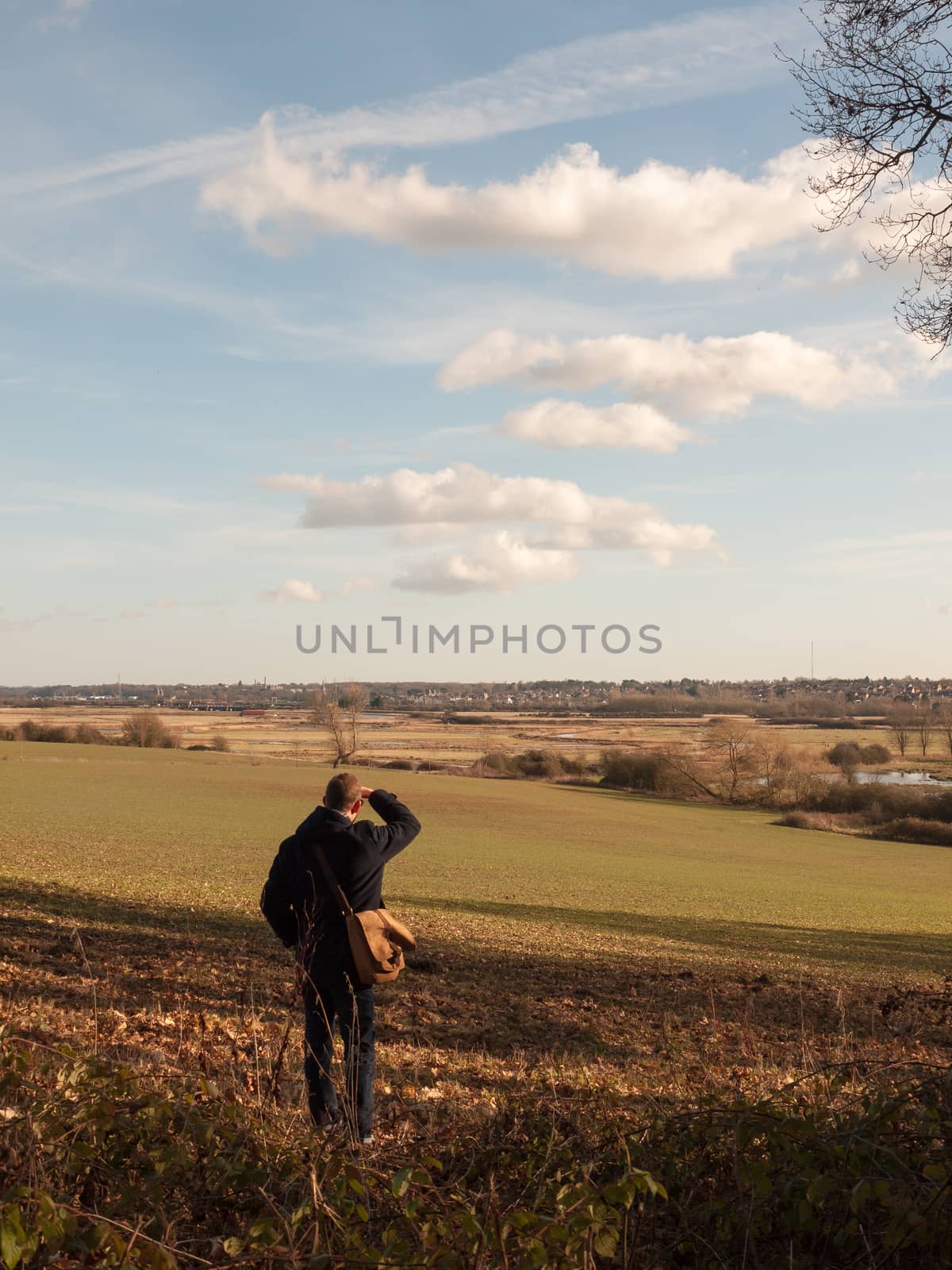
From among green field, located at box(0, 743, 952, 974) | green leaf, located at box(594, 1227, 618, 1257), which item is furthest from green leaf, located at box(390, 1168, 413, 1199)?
green field, located at box(0, 743, 952, 974)

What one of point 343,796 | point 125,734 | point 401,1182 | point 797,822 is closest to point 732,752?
point 797,822

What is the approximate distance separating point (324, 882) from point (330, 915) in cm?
19

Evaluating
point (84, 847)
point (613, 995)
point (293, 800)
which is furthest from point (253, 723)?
point (613, 995)

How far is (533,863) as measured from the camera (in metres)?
31.8

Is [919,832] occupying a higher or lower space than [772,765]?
lower

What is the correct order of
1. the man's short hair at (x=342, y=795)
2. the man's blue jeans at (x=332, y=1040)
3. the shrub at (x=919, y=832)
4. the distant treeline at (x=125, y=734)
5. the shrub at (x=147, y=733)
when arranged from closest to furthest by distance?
the man's blue jeans at (x=332, y=1040) → the man's short hair at (x=342, y=795) → the shrub at (x=919, y=832) → the distant treeline at (x=125, y=734) → the shrub at (x=147, y=733)

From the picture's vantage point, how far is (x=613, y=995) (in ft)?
40.0

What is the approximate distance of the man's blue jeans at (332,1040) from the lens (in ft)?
18.9

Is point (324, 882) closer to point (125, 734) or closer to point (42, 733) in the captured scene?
point (42, 733)

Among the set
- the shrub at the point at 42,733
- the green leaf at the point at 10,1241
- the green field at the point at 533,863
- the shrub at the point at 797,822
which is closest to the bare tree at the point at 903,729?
the shrub at the point at 797,822

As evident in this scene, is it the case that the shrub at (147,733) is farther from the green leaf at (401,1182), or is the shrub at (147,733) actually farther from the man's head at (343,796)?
the green leaf at (401,1182)

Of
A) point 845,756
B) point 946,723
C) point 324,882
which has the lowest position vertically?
point 845,756

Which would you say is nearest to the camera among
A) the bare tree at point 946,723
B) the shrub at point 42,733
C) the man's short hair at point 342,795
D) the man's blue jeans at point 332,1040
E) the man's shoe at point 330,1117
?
the man's shoe at point 330,1117

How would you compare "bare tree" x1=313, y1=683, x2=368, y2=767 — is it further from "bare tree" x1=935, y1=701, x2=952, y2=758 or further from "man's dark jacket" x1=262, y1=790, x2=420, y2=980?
"man's dark jacket" x1=262, y1=790, x2=420, y2=980
